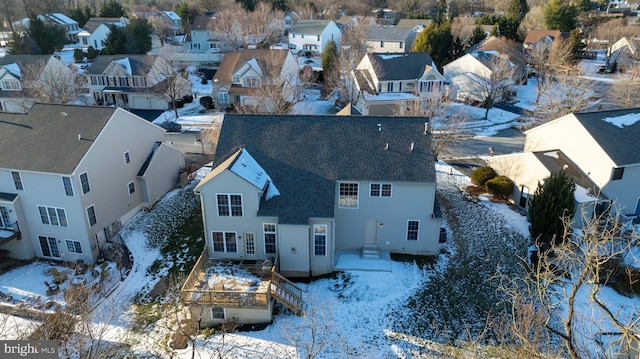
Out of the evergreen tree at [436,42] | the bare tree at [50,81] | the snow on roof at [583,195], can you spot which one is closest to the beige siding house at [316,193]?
the snow on roof at [583,195]

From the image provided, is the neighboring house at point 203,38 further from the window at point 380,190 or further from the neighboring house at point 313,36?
the window at point 380,190

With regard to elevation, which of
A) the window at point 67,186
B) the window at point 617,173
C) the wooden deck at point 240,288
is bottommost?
the wooden deck at point 240,288

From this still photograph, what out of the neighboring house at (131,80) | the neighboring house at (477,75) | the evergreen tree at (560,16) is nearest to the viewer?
the neighboring house at (477,75)

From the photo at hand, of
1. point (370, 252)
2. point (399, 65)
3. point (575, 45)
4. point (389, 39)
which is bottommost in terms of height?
point (370, 252)

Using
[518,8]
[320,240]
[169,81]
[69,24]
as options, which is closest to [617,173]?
[320,240]

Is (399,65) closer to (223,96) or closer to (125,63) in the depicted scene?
(223,96)

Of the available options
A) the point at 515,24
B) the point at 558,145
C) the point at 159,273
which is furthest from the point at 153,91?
the point at 515,24

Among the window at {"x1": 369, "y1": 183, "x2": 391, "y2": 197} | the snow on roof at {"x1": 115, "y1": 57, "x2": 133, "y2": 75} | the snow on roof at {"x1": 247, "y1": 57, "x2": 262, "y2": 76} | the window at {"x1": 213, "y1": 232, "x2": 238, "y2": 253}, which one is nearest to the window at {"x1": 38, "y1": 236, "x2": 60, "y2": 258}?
the window at {"x1": 213, "y1": 232, "x2": 238, "y2": 253}

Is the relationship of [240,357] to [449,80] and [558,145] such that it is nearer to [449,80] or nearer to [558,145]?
[558,145]
